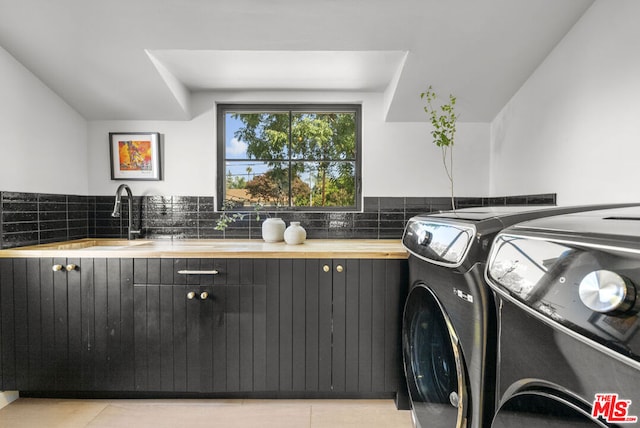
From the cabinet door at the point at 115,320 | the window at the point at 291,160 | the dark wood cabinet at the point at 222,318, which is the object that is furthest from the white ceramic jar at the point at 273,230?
the cabinet door at the point at 115,320

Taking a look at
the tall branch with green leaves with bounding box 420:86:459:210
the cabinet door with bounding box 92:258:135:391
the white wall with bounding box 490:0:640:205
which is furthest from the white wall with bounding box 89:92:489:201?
the cabinet door with bounding box 92:258:135:391

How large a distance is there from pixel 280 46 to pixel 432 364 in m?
1.73

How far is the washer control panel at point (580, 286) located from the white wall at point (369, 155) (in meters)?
1.97

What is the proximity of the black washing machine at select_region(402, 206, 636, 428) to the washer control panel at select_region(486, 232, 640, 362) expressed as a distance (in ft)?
0.87

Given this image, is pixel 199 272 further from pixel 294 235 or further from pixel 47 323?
pixel 47 323

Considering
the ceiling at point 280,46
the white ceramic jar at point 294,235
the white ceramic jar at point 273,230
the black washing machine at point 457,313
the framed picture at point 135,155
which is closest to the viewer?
the black washing machine at point 457,313

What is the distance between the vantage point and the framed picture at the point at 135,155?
245cm

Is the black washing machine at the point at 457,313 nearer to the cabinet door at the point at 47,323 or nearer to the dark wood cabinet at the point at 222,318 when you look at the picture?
the dark wood cabinet at the point at 222,318

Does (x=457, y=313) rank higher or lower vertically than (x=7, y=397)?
higher

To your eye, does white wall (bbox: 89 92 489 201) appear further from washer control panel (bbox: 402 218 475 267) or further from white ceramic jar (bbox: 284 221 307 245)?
washer control panel (bbox: 402 218 475 267)

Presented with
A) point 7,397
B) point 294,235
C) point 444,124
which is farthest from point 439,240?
point 7,397

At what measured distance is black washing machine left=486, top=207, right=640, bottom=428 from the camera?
1.24 ft

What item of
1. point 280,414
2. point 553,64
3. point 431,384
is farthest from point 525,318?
point 553,64

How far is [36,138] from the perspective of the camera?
205 centimetres
